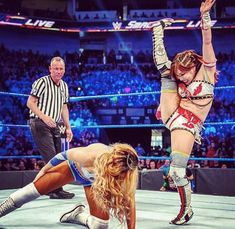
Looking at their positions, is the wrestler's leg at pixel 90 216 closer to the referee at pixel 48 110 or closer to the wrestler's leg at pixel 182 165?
the wrestler's leg at pixel 182 165

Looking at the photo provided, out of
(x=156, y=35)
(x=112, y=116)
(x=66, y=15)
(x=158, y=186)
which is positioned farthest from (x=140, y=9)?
(x=156, y=35)

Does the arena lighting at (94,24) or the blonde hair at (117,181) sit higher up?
the arena lighting at (94,24)

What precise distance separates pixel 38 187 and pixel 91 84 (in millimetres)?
9271

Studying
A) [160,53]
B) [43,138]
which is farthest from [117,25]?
[160,53]

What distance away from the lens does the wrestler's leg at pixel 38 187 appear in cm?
151

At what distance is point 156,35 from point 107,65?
376 inches

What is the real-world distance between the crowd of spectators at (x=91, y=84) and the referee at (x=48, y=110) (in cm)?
509

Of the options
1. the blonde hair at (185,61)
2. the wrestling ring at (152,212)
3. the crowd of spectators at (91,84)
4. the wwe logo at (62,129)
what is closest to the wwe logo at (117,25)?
the crowd of spectators at (91,84)

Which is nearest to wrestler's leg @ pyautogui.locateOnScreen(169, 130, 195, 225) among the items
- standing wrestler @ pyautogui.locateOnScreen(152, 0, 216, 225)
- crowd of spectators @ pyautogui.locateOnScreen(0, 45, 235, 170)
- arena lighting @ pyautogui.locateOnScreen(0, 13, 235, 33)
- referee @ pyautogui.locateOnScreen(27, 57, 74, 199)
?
standing wrestler @ pyautogui.locateOnScreen(152, 0, 216, 225)

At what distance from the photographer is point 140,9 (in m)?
12.7

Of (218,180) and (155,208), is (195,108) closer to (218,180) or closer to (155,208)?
(155,208)

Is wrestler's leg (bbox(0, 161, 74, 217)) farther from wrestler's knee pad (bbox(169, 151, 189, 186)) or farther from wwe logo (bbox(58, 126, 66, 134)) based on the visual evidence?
wwe logo (bbox(58, 126, 66, 134))

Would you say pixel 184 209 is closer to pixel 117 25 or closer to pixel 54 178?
pixel 54 178

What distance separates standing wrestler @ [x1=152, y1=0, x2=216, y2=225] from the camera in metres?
1.70
